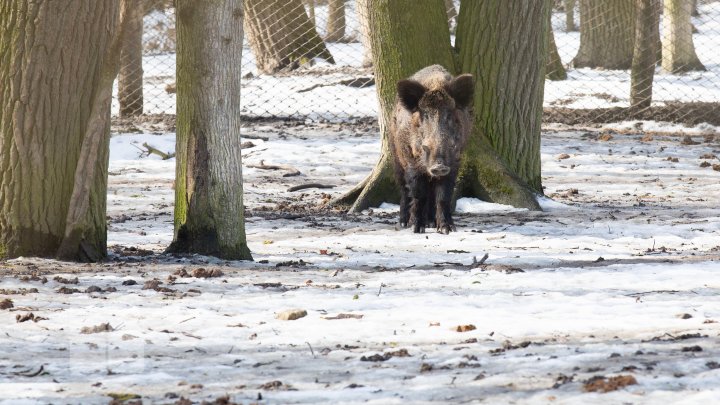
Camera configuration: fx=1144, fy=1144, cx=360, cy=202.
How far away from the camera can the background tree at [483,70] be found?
37.0ft

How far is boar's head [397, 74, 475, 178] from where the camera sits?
10.2 m

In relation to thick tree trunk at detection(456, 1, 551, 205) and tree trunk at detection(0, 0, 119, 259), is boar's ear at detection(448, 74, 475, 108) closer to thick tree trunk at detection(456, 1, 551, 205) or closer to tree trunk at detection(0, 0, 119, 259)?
thick tree trunk at detection(456, 1, 551, 205)

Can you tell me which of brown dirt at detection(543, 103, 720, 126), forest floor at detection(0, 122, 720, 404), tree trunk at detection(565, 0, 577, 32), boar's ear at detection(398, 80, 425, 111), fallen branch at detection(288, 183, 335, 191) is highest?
tree trunk at detection(565, 0, 577, 32)

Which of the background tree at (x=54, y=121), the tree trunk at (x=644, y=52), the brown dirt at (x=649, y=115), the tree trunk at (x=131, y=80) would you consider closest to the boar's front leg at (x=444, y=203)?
the background tree at (x=54, y=121)

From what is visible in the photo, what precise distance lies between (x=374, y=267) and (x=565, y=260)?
1379 millimetres

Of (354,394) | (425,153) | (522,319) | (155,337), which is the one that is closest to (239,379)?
(354,394)

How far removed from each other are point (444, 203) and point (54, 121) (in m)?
3.73

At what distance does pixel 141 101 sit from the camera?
18.6m

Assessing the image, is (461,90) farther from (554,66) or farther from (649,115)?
(554,66)

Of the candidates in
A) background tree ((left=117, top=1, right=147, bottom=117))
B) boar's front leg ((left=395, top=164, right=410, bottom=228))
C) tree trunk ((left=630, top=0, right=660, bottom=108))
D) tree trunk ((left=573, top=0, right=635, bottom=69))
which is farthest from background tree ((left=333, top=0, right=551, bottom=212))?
tree trunk ((left=573, top=0, right=635, bottom=69))

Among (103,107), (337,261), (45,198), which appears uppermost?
(103,107)

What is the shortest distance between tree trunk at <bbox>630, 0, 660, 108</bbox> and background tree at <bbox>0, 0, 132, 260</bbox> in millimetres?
11165

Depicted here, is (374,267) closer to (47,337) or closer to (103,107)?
(103,107)

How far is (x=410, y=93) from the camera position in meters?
10.2
